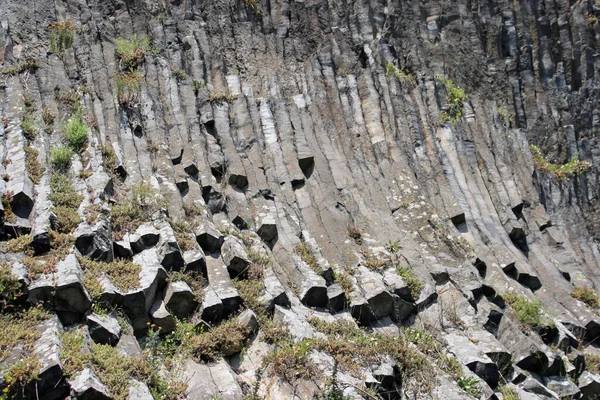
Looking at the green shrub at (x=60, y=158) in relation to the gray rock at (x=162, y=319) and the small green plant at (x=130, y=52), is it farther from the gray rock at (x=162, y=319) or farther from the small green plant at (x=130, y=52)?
the small green plant at (x=130, y=52)

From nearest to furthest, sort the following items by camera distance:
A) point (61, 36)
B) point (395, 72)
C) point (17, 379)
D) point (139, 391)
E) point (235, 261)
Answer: point (17, 379)
point (139, 391)
point (235, 261)
point (61, 36)
point (395, 72)

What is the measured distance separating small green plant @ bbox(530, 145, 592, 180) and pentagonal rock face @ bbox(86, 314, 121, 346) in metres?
18.3

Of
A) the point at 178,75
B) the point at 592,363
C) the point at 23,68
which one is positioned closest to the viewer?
the point at 592,363

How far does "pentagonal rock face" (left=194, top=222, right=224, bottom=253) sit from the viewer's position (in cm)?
1313

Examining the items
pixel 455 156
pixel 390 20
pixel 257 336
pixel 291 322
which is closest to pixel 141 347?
pixel 257 336

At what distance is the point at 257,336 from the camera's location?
456 inches

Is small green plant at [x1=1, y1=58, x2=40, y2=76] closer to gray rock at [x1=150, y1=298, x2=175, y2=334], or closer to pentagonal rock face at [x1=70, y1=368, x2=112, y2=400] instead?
gray rock at [x1=150, y1=298, x2=175, y2=334]

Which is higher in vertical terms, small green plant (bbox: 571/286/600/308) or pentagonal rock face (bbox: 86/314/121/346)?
pentagonal rock face (bbox: 86/314/121/346)

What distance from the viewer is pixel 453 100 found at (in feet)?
71.9

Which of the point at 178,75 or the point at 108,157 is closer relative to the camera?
the point at 108,157

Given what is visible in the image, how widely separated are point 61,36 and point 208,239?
8.50 meters

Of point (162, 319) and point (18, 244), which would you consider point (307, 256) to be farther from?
point (18, 244)

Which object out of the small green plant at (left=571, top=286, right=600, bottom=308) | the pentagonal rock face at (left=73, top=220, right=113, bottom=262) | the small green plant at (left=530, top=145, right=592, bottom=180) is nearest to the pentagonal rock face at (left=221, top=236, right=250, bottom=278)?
the pentagonal rock face at (left=73, top=220, right=113, bottom=262)

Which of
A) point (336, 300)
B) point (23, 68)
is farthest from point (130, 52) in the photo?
point (336, 300)
